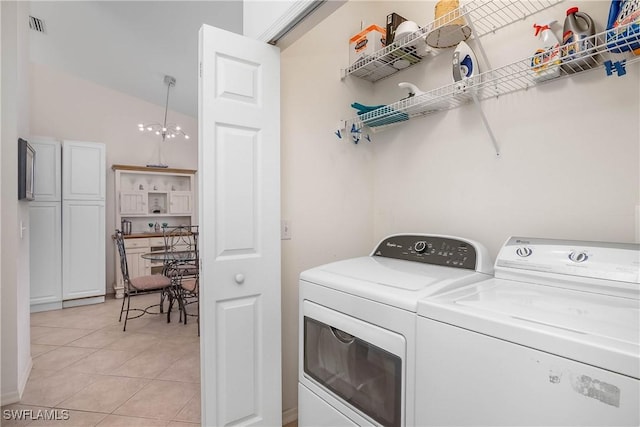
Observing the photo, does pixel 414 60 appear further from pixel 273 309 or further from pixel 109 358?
pixel 109 358

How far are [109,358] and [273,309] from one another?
1.95 meters

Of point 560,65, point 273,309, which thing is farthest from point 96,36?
point 560,65

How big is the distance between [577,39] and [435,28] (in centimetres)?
54

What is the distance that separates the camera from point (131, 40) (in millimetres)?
3535

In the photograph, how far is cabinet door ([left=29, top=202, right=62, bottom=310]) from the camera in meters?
3.81

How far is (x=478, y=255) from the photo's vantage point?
1.36 meters

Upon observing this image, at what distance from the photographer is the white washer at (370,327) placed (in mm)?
1028

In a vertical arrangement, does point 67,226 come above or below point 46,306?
above

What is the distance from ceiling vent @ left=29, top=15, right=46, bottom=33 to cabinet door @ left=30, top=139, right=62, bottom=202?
120cm

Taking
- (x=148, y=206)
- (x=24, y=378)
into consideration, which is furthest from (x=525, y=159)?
(x=148, y=206)

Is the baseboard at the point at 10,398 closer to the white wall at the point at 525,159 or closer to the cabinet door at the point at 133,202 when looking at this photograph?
the white wall at the point at 525,159

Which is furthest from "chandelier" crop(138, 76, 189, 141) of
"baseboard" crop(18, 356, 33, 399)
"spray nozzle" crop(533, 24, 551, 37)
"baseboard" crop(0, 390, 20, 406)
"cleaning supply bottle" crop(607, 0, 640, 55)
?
"cleaning supply bottle" crop(607, 0, 640, 55)

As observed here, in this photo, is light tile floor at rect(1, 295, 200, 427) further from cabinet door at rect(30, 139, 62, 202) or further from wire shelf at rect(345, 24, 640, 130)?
wire shelf at rect(345, 24, 640, 130)

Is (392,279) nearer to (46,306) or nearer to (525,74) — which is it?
(525,74)
